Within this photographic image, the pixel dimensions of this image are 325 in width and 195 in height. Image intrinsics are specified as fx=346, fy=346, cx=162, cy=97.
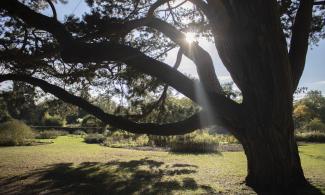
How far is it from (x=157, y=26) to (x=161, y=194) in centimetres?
423

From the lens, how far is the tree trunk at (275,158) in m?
6.96

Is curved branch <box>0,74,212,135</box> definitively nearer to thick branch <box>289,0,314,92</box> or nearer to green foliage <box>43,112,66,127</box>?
thick branch <box>289,0,314,92</box>

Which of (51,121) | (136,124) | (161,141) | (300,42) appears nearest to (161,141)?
(161,141)

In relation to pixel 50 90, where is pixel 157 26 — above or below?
above

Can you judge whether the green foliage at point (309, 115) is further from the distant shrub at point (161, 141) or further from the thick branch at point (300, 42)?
the thick branch at point (300, 42)

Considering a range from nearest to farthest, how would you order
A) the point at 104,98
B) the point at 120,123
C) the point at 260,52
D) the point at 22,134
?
the point at 260,52, the point at 120,123, the point at 104,98, the point at 22,134

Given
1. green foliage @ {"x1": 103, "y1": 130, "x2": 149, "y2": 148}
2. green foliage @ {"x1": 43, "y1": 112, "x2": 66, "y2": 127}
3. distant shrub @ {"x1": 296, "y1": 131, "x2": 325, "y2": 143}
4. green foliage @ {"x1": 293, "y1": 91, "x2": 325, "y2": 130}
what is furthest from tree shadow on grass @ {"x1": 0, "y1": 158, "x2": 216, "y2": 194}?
green foliage @ {"x1": 43, "y1": 112, "x2": 66, "y2": 127}

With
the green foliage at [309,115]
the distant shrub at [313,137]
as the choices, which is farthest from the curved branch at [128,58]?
the green foliage at [309,115]

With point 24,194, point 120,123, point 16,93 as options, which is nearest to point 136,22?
point 120,123

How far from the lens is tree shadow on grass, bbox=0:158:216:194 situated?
7301 millimetres

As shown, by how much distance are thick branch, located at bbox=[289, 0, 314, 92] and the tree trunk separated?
152 cm

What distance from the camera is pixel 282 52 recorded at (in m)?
6.91

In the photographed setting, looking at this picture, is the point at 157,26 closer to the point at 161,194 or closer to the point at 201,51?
the point at 201,51

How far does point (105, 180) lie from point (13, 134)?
16.8 meters
